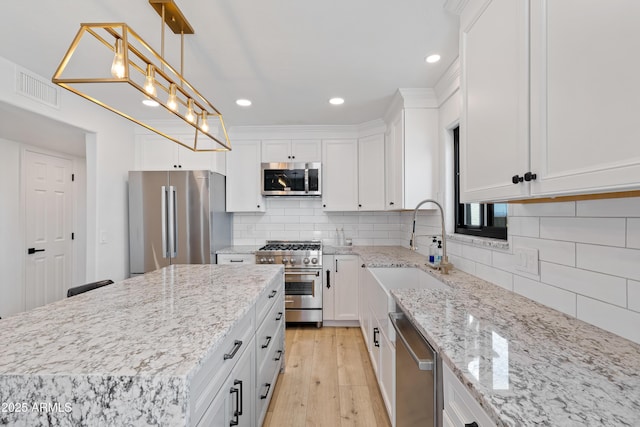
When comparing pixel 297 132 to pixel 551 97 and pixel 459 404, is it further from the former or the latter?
pixel 459 404

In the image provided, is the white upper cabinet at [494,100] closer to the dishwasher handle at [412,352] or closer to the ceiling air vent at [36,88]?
the dishwasher handle at [412,352]

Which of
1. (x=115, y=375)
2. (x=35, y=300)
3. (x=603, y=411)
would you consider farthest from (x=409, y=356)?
(x=35, y=300)

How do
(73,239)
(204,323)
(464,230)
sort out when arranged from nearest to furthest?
1. (204,323)
2. (464,230)
3. (73,239)

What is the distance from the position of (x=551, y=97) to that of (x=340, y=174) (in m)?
2.82

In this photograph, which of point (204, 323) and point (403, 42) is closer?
point (204, 323)

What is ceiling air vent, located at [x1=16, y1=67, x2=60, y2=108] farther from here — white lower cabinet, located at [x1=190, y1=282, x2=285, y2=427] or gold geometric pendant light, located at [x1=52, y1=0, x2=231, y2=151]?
white lower cabinet, located at [x1=190, y1=282, x2=285, y2=427]

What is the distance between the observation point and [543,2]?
2.98ft

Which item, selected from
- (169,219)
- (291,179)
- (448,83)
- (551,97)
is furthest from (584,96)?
(169,219)

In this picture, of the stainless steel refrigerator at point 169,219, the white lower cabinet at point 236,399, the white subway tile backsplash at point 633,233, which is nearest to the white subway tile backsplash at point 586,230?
the white subway tile backsplash at point 633,233

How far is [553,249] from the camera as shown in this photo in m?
1.27

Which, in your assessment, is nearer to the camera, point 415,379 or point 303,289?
point 415,379

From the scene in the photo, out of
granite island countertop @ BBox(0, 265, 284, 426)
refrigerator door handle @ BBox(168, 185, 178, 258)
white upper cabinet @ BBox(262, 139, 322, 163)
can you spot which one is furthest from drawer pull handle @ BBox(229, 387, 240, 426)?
white upper cabinet @ BBox(262, 139, 322, 163)

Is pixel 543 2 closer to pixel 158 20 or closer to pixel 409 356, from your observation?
pixel 409 356

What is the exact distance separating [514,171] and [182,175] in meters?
3.12
